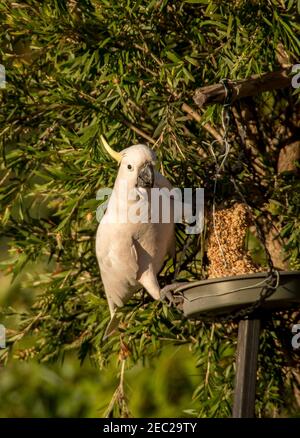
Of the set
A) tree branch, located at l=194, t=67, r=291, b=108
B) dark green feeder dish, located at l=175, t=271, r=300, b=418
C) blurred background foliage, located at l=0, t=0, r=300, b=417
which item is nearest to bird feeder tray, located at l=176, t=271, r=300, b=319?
dark green feeder dish, located at l=175, t=271, r=300, b=418

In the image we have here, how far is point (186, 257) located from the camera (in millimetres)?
2264

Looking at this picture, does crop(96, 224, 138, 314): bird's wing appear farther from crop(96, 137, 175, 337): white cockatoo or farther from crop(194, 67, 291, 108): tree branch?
crop(194, 67, 291, 108): tree branch

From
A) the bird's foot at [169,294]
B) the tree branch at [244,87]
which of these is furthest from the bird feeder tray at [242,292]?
the tree branch at [244,87]

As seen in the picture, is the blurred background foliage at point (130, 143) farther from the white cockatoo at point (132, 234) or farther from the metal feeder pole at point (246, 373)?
the metal feeder pole at point (246, 373)

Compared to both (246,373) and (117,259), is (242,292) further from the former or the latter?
(117,259)

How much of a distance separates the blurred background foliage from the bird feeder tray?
1.06 ft

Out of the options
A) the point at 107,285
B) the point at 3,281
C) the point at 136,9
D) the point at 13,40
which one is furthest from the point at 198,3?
the point at 3,281

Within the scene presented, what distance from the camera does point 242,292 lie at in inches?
70.6

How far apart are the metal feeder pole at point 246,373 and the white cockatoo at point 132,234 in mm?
284

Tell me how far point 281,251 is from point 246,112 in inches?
16.2

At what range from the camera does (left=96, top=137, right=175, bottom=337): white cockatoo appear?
2.05 m

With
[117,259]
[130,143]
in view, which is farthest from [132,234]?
[130,143]

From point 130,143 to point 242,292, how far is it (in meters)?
0.70

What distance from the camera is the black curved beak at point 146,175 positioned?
2025 mm
